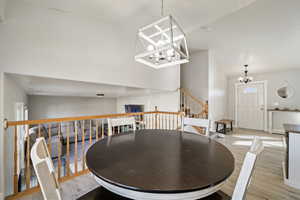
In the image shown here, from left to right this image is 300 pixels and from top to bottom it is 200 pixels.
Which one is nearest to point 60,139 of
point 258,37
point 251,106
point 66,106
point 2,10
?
point 2,10

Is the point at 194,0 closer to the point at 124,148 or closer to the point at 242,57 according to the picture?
the point at 124,148

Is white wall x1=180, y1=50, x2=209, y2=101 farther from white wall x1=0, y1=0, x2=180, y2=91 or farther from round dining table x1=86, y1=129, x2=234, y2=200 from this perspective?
round dining table x1=86, y1=129, x2=234, y2=200

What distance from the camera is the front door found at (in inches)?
225

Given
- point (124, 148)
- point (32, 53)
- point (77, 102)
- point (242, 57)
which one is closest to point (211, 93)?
point (242, 57)

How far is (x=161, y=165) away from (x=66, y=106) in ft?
22.1

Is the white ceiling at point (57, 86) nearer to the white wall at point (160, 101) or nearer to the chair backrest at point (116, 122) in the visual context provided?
the white wall at point (160, 101)

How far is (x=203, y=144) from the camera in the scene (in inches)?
50.3

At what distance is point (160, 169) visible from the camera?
81 centimetres

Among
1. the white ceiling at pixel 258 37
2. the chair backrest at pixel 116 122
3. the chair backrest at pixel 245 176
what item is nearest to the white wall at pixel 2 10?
the chair backrest at pixel 116 122

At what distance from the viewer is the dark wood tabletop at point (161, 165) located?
2.23ft

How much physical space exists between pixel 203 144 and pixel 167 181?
2.40ft

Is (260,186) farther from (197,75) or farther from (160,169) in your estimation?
(197,75)

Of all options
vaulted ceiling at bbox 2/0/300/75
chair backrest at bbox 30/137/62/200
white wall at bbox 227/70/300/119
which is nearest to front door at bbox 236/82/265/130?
white wall at bbox 227/70/300/119

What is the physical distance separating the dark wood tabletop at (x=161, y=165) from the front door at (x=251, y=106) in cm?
619
